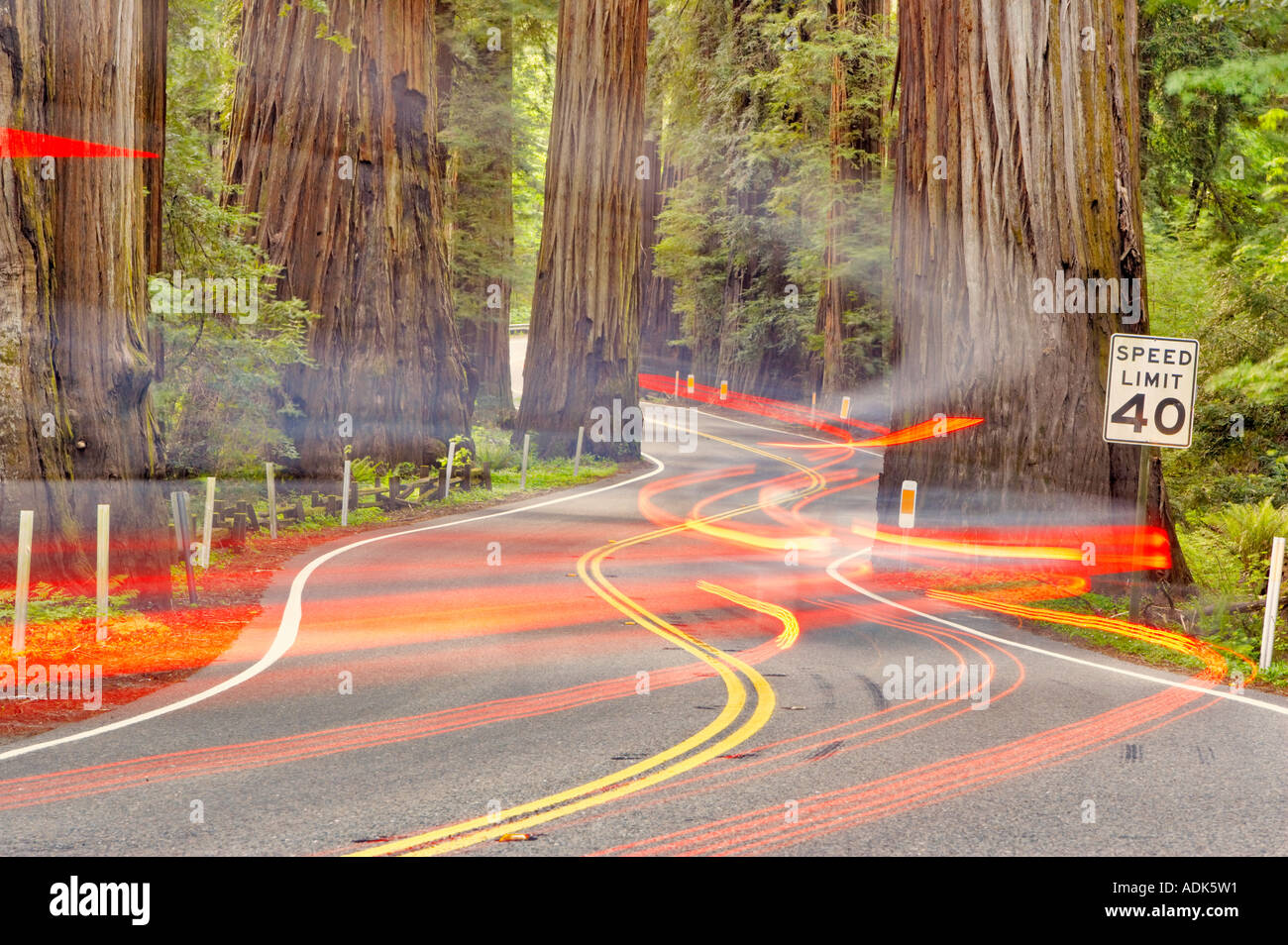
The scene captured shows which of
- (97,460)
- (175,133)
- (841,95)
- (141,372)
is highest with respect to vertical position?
(841,95)

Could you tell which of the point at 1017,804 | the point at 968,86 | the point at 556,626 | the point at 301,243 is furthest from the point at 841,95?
the point at 1017,804

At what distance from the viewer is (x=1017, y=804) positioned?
20.2 feet

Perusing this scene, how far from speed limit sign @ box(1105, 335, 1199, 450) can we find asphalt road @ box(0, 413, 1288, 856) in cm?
236

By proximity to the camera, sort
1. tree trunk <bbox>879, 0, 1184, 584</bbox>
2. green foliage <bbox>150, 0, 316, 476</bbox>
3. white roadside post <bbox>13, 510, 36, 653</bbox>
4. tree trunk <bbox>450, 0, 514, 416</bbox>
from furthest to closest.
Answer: tree trunk <bbox>450, 0, 514, 416</bbox>, green foliage <bbox>150, 0, 316, 476</bbox>, tree trunk <bbox>879, 0, 1184, 584</bbox>, white roadside post <bbox>13, 510, 36, 653</bbox>

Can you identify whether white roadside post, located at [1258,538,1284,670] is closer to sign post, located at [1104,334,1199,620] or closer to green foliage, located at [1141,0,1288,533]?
sign post, located at [1104,334,1199,620]

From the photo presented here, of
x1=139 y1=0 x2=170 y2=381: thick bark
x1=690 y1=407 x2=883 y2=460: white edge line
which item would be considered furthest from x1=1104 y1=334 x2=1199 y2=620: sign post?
x1=690 y1=407 x2=883 y2=460: white edge line

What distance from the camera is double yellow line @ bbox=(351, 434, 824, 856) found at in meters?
5.48

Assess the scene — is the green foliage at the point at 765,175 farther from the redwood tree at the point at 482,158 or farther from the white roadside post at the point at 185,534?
the white roadside post at the point at 185,534

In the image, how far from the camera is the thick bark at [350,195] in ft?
74.3

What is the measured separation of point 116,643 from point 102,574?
61cm

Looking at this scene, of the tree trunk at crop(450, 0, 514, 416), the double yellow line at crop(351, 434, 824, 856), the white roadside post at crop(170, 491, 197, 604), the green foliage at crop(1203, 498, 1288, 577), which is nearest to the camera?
the double yellow line at crop(351, 434, 824, 856)

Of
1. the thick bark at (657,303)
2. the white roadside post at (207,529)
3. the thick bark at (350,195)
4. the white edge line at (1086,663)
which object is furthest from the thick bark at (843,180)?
the white roadside post at (207,529)
